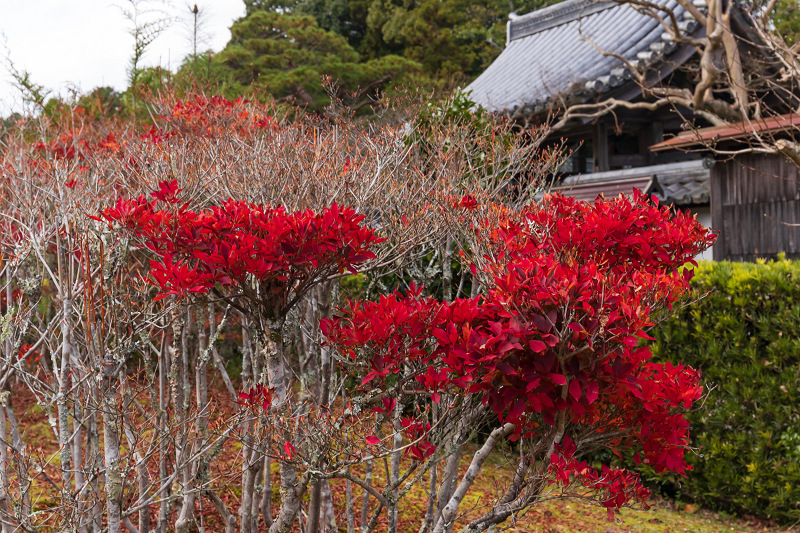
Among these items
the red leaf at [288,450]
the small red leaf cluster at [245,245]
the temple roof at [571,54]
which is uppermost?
the temple roof at [571,54]

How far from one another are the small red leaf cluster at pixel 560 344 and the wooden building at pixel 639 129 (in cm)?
547

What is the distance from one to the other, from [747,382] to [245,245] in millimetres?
4579

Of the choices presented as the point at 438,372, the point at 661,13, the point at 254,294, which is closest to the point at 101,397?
the point at 254,294

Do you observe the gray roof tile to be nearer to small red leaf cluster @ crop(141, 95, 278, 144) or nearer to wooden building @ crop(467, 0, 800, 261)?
wooden building @ crop(467, 0, 800, 261)

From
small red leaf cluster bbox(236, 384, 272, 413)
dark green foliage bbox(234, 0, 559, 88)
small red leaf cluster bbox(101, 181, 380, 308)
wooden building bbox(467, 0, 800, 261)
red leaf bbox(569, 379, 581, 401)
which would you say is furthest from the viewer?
dark green foliage bbox(234, 0, 559, 88)

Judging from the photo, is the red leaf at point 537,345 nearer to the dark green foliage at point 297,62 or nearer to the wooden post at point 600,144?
the wooden post at point 600,144

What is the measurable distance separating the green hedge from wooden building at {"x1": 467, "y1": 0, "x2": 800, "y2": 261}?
2774 millimetres

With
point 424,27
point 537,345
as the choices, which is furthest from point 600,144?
point 424,27

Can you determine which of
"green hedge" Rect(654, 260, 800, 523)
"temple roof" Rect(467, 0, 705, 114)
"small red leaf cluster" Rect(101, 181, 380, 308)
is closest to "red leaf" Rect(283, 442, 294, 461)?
"small red leaf cluster" Rect(101, 181, 380, 308)

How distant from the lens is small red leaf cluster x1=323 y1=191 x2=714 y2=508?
7.36 feet

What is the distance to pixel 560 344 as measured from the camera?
228cm

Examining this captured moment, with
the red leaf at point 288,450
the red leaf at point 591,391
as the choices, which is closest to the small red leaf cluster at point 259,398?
the red leaf at point 288,450

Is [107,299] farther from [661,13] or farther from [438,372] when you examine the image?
[661,13]

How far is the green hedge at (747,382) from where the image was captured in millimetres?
5090
